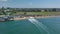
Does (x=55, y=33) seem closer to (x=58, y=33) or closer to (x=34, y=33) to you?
(x=58, y=33)

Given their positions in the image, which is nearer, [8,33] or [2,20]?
[8,33]

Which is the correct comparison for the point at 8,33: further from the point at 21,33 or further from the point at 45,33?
the point at 45,33

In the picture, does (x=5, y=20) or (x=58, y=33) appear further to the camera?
(x=5, y=20)

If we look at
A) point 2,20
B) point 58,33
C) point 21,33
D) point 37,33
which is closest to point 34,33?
point 37,33

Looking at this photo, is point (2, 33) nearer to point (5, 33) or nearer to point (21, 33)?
point (5, 33)

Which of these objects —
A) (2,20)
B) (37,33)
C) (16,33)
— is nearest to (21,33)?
(16,33)

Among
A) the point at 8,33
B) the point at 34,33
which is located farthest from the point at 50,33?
the point at 8,33

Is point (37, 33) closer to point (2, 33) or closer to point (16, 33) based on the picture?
point (16, 33)
